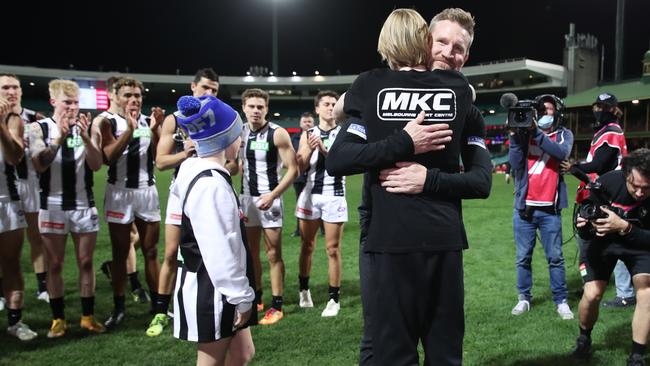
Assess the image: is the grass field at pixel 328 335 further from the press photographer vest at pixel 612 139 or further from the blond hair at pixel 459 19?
the blond hair at pixel 459 19

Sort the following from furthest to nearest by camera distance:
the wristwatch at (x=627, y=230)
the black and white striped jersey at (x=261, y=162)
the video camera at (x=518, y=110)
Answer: the black and white striped jersey at (x=261, y=162), the video camera at (x=518, y=110), the wristwatch at (x=627, y=230)

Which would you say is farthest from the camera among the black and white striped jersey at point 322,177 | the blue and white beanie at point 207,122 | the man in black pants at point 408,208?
the black and white striped jersey at point 322,177

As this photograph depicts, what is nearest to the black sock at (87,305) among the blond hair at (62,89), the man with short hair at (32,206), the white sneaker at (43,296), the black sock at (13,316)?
the black sock at (13,316)

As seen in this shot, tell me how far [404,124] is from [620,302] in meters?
4.56

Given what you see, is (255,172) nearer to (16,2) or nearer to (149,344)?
(149,344)

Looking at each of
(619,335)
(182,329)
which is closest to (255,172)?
(182,329)

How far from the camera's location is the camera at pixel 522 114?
411 cm

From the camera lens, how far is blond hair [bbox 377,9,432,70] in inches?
76.8

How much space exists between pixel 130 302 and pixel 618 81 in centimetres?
4513

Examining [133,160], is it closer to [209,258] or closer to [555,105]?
[209,258]

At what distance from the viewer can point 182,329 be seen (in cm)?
239

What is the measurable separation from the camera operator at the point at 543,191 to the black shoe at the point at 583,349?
0.95 meters

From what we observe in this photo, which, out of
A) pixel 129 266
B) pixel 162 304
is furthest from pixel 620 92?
pixel 162 304

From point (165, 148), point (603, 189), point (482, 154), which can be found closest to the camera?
point (482, 154)
